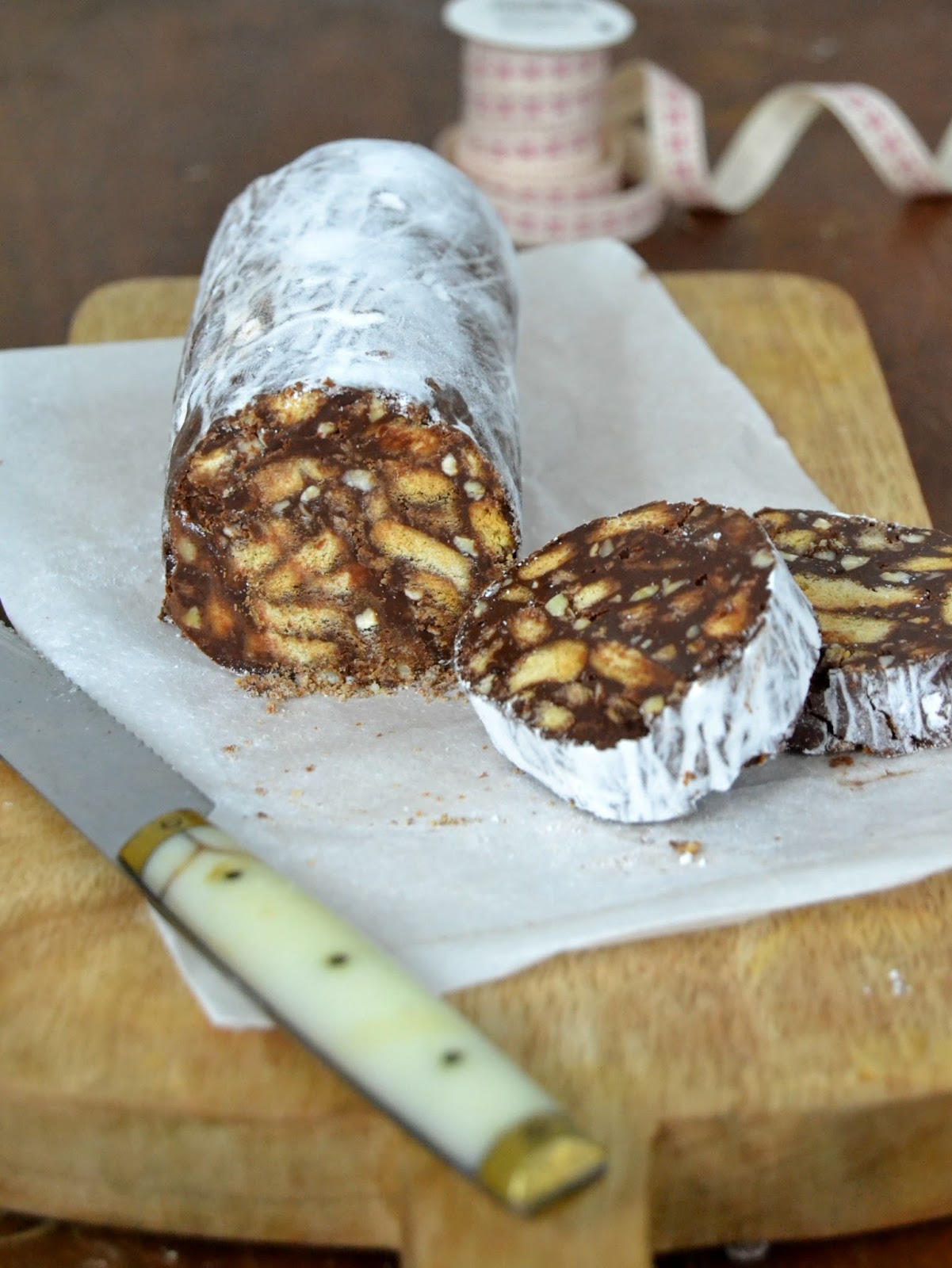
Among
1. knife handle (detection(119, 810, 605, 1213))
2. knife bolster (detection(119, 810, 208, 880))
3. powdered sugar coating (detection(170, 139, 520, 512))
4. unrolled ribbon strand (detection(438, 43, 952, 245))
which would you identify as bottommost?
unrolled ribbon strand (detection(438, 43, 952, 245))

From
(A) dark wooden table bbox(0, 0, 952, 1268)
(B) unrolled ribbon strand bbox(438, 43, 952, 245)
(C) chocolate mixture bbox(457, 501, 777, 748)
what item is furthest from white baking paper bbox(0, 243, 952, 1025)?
(B) unrolled ribbon strand bbox(438, 43, 952, 245)

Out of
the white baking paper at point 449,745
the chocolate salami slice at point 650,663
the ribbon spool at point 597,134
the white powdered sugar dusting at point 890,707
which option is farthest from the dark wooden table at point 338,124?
the chocolate salami slice at point 650,663

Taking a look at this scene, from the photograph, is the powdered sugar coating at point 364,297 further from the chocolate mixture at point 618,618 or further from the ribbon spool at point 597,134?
the ribbon spool at point 597,134

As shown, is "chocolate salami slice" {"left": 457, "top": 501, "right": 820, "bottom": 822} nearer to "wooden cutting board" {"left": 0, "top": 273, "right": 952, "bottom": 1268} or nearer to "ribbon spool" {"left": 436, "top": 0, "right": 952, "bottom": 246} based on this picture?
"wooden cutting board" {"left": 0, "top": 273, "right": 952, "bottom": 1268}

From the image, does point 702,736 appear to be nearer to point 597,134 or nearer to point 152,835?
point 152,835

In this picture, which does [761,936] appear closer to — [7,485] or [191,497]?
[191,497]

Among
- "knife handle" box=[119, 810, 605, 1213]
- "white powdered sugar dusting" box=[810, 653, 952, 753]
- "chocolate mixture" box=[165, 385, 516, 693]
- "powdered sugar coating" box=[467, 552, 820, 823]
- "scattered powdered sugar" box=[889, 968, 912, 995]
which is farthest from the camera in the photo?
"chocolate mixture" box=[165, 385, 516, 693]
